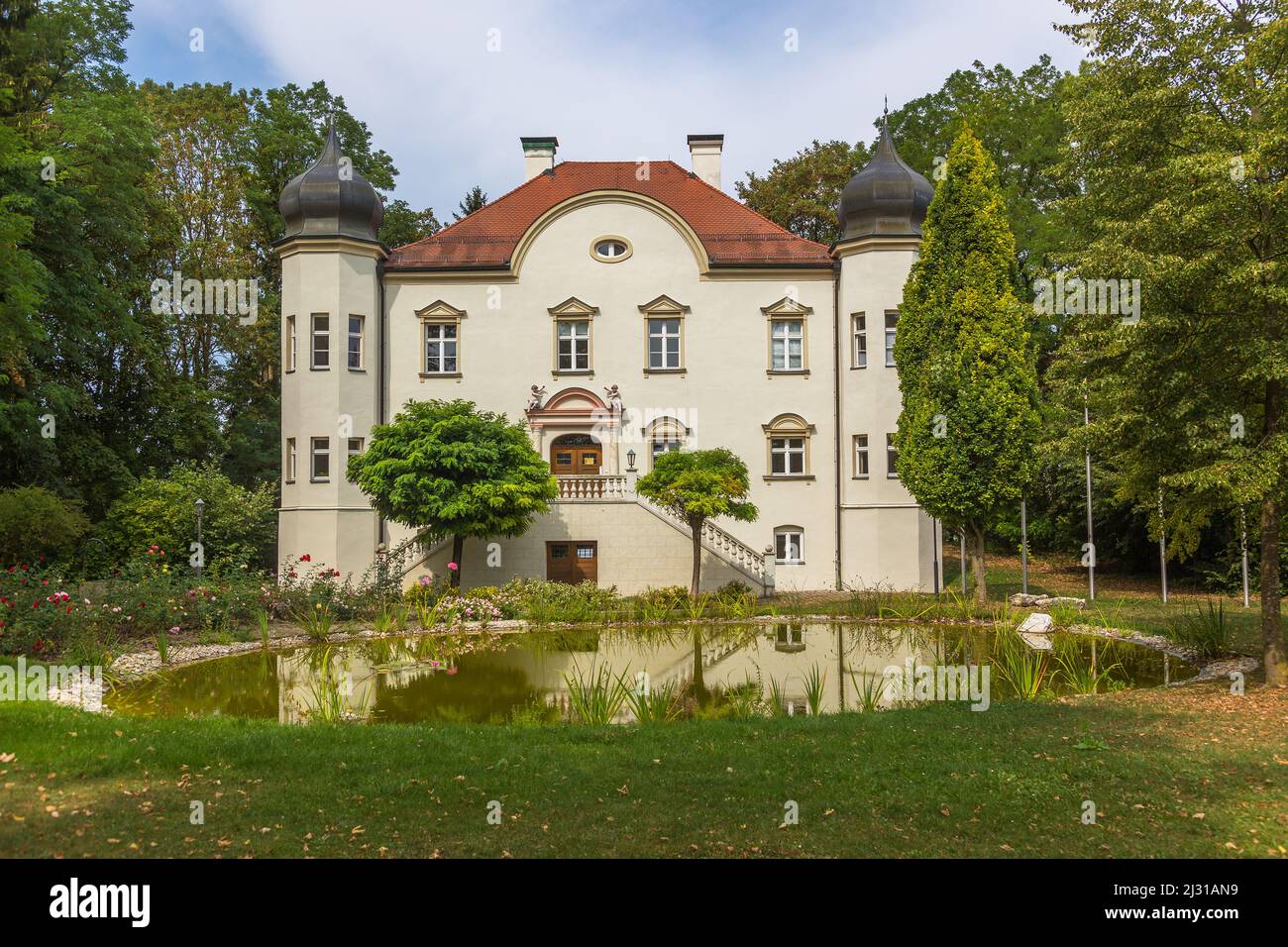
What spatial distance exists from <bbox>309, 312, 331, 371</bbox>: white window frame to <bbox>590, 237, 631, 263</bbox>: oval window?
24.2 ft

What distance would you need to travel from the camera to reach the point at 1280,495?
926 cm

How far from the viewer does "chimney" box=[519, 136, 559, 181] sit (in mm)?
27438

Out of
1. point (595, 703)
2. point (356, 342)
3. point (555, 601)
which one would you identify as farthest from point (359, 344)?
point (595, 703)

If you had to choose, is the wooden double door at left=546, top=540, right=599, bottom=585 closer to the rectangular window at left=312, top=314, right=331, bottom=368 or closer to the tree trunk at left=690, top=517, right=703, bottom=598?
the tree trunk at left=690, top=517, right=703, bottom=598

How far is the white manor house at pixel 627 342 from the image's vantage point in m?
22.5

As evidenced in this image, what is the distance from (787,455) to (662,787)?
18.3m

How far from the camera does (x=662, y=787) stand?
5.99 meters

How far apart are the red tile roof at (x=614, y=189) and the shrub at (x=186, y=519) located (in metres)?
7.55

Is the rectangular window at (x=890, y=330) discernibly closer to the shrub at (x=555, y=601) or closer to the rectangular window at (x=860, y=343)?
the rectangular window at (x=860, y=343)

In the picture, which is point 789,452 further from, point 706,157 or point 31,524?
point 31,524

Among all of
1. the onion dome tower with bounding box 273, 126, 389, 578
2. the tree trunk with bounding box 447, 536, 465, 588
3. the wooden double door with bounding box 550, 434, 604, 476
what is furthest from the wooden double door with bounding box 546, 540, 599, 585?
the onion dome tower with bounding box 273, 126, 389, 578

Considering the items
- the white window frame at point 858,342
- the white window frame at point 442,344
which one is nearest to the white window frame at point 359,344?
the white window frame at point 442,344

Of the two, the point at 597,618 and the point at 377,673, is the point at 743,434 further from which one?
the point at 377,673
